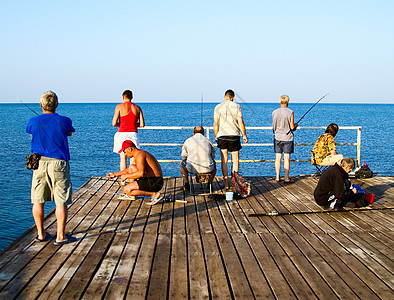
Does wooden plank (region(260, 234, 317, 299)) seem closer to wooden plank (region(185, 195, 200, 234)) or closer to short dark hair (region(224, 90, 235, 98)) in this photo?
wooden plank (region(185, 195, 200, 234))

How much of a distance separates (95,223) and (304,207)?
9.40 feet

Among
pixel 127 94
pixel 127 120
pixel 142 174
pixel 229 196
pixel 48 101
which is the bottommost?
pixel 229 196

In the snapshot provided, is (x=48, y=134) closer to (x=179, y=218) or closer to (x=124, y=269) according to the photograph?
(x=124, y=269)

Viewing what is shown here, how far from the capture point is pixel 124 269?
12.1 feet

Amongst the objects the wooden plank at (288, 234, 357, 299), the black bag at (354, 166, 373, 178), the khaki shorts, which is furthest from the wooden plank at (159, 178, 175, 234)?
the black bag at (354, 166, 373, 178)

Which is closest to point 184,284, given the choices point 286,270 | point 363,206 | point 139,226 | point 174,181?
point 286,270

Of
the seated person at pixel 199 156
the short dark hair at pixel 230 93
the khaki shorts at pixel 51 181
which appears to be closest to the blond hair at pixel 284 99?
the short dark hair at pixel 230 93

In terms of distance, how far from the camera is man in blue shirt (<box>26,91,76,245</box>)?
409cm

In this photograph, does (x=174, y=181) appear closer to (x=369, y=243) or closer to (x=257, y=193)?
(x=257, y=193)

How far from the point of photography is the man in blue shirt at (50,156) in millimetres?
4090

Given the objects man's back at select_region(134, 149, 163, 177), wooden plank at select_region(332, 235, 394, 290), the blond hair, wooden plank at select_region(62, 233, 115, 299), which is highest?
the blond hair

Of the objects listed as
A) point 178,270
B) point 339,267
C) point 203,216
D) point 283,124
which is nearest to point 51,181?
point 178,270

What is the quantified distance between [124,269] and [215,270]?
2.61 feet

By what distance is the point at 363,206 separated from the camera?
595 cm
